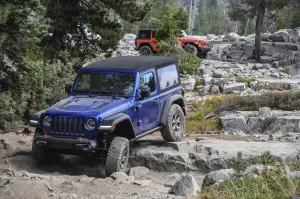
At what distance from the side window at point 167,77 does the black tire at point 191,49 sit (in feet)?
78.8

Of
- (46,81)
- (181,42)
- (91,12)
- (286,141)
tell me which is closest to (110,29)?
(91,12)

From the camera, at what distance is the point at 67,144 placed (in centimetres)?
936

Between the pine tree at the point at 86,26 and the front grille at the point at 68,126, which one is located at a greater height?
the pine tree at the point at 86,26

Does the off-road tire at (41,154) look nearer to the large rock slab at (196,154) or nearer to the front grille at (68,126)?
the front grille at (68,126)

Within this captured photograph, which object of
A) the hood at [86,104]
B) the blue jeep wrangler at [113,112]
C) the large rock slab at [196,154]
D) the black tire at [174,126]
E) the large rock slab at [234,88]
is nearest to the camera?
the blue jeep wrangler at [113,112]

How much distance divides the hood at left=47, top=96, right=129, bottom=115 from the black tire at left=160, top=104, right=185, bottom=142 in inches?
71.4

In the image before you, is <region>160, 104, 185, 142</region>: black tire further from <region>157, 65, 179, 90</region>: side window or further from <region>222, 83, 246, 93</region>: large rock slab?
<region>222, 83, 246, 93</region>: large rock slab

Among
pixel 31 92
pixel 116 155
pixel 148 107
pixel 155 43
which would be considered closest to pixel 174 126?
pixel 148 107

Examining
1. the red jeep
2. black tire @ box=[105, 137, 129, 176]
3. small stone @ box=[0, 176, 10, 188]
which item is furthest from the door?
the red jeep

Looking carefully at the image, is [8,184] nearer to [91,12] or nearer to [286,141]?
[286,141]

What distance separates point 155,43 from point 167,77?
85.2 ft

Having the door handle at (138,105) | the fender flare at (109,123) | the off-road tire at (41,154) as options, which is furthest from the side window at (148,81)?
the off-road tire at (41,154)

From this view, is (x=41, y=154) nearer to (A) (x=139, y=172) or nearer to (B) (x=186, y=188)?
(A) (x=139, y=172)

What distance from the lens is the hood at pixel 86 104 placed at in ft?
31.2
